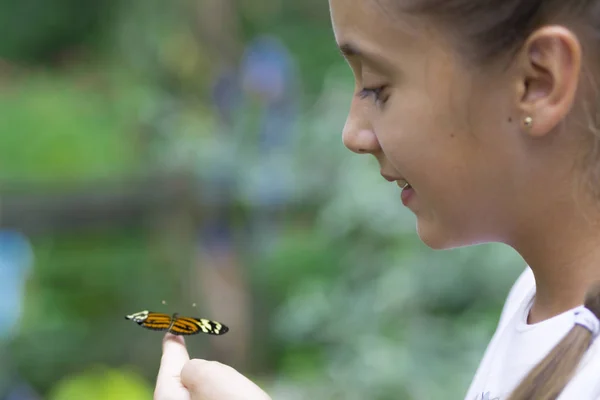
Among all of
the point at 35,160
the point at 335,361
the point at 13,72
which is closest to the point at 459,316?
the point at 335,361

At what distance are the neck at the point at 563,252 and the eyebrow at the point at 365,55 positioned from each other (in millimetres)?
160

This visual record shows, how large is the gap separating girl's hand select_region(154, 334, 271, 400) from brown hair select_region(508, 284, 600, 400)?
0.20 metres

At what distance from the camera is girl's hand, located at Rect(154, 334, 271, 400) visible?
0.64 metres

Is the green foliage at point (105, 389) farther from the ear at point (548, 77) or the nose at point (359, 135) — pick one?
the ear at point (548, 77)

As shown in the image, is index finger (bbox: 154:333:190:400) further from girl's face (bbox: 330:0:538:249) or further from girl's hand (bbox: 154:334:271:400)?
girl's face (bbox: 330:0:538:249)

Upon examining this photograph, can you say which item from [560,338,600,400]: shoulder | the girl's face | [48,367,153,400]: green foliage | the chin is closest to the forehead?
the girl's face

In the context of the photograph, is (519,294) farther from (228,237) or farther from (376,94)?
(228,237)

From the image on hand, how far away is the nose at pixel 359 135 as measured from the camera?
2.11 ft

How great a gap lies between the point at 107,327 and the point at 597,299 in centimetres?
201

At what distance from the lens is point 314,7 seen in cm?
287

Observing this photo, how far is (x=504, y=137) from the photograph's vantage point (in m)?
0.59

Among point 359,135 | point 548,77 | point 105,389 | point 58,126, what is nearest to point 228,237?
point 105,389

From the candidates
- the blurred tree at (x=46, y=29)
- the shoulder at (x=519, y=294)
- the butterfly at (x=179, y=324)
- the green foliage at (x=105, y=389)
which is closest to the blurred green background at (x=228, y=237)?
the green foliage at (x=105, y=389)

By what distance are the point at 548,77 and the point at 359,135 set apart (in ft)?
0.50
